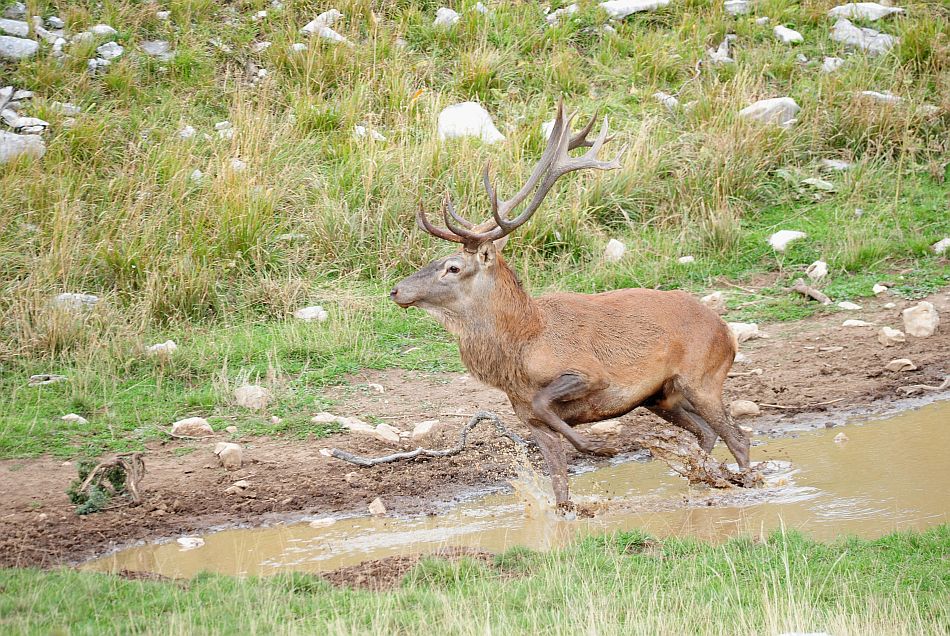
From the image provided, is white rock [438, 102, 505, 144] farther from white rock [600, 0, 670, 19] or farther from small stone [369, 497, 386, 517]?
small stone [369, 497, 386, 517]

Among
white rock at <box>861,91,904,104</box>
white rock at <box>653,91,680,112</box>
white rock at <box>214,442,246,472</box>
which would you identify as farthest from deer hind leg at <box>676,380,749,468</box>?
white rock at <box>861,91,904,104</box>

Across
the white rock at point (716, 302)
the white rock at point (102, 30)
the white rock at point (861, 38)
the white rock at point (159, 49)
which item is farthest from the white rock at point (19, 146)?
the white rock at point (861, 38)

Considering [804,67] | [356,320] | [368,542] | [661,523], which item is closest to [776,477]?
[661,523]

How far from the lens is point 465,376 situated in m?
9.20

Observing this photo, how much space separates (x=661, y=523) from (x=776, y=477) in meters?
1.21

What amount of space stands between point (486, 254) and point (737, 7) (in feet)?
31.6

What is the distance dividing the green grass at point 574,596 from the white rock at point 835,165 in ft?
25.8

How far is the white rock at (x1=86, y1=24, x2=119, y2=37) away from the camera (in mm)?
13047

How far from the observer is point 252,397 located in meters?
8.29

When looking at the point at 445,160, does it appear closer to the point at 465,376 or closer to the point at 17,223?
the point at 465,376

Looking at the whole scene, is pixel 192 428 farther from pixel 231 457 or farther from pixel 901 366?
pixel 901 366

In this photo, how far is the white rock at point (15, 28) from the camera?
41.3 ft

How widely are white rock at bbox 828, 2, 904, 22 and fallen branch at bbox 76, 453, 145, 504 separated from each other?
12.1 metres

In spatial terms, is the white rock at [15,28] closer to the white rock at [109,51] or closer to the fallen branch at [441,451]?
the white rock at [109,51]
